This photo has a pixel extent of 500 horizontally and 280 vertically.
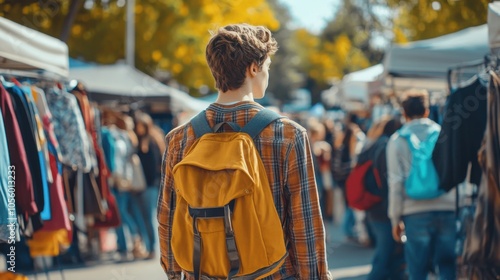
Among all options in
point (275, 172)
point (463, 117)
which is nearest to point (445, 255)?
point (463, 117)

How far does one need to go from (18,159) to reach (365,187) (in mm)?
3439

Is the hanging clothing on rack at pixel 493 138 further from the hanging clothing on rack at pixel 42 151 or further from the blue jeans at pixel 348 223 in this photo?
the blue jeans at pixel 348 223

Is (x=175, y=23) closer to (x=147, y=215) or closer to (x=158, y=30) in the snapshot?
(x=158, y=30)

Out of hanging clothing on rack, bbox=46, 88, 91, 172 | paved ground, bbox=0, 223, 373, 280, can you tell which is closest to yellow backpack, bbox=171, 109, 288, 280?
hanging clothing on rack, bbox=46, 88, 91, 172

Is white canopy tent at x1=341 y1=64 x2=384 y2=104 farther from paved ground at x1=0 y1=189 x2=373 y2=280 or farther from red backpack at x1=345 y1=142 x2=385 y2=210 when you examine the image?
red backpack at x1=345 y1=142 x2=385 y2=210

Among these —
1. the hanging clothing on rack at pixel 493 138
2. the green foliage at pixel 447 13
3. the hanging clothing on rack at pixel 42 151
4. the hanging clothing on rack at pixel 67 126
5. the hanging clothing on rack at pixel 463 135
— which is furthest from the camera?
the green foliage at pixel 447 13

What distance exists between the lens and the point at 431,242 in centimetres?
646

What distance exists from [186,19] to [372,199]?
496 inches

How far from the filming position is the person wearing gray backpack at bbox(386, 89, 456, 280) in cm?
644

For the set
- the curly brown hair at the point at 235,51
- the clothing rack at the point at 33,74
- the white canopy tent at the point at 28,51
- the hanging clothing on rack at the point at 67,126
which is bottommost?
the hanging clothing on rack at the point at 67,126

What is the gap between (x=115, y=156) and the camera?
1102cm

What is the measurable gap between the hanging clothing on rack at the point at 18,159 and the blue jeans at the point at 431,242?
280 cm

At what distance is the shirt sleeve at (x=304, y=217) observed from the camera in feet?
10.8

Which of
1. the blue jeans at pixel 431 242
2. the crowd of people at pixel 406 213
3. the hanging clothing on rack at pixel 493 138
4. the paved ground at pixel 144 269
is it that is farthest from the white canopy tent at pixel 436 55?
the paved ground at pixel 144 269
